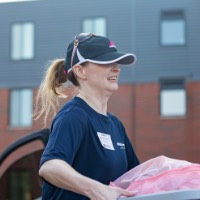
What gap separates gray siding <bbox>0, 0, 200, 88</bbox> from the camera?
24.2m

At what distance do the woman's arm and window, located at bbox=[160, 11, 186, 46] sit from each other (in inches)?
895

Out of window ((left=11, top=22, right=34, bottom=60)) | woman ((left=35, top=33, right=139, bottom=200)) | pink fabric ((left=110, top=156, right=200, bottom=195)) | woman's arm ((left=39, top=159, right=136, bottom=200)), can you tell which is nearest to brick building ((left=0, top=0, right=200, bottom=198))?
window ((left=11, top=22, right=34, bottom=60))

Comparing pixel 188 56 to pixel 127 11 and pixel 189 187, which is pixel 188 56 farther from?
pixel 189 187

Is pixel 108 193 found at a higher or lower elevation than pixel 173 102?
lower

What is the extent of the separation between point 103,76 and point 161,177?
1.90 ft

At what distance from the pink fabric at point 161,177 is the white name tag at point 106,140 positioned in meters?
0.16

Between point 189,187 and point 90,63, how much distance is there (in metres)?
0.77

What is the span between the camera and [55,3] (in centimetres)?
2552

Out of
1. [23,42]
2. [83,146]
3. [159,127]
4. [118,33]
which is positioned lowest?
[159,127]

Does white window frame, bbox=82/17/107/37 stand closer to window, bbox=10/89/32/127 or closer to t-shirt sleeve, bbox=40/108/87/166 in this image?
window, bbox=10/89/32/127

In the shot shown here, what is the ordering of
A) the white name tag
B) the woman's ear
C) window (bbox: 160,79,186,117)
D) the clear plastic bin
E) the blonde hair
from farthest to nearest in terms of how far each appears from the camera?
window (bbox: 160,79,186,117) → the blonde hair → the woman's ear → the white name tag → the clear plastic bin

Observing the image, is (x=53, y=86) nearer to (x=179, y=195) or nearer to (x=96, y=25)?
(x=179, y=195)

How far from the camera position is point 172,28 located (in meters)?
24.7

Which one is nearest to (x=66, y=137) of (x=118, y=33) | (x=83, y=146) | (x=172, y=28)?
(x=83, y=146)
